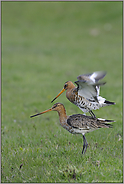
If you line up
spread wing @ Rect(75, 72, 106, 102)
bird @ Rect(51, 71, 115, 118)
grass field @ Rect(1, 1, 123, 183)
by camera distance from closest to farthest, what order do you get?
spread wing @ Rect(75, 72, 106, 102) < grass field @ Rect(1, 1, 123, 183) < bird @ Rect(51, 71, 115, 118)

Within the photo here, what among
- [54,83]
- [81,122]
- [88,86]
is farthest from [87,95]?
[54,83]

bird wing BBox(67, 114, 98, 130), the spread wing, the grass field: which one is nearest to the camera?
the spread wing

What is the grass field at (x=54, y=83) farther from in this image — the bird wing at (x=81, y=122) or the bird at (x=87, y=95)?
the bird at (x=87, y=95)

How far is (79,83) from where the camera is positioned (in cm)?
543

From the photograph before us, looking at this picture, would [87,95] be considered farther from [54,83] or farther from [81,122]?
[54,83]

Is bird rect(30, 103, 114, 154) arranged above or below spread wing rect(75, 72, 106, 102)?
below

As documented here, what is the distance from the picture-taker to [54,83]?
1595cm

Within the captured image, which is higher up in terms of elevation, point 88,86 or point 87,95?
point 88,86

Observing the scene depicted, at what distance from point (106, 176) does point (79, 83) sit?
6.70 ft

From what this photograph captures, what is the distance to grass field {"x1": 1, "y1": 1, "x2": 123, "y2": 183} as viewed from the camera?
5.53 m

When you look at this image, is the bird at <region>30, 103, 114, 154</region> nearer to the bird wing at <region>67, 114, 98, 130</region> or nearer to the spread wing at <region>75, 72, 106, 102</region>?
the bird wing at <region>67, 114, 98, 130</region>

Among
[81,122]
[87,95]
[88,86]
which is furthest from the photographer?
[81,122]

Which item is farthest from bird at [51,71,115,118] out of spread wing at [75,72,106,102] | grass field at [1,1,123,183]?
grass field at [1,1,123,183]

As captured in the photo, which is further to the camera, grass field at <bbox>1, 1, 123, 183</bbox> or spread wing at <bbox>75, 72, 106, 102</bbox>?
grass field at <bbox>1, 1, 123, 183</bbox>
